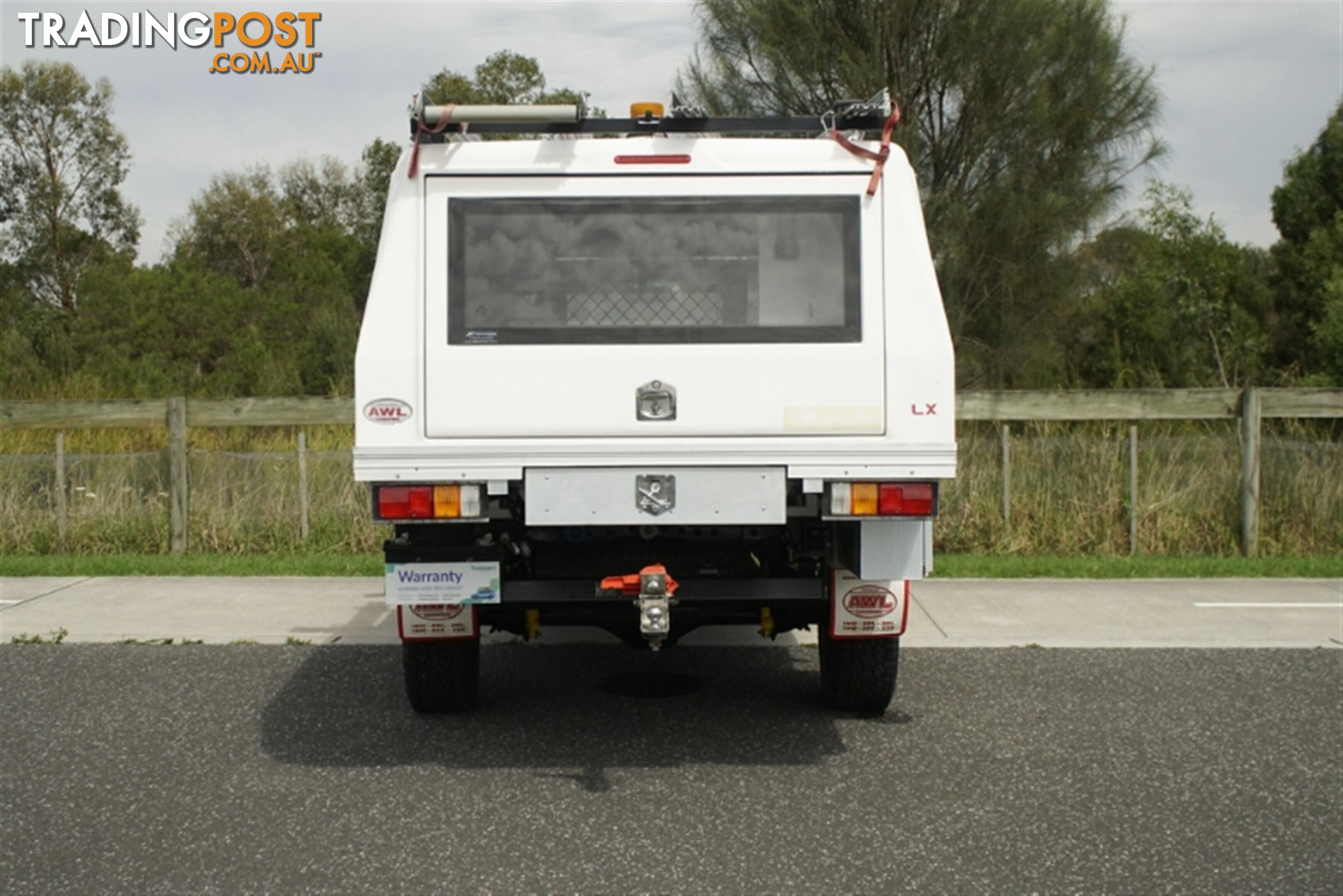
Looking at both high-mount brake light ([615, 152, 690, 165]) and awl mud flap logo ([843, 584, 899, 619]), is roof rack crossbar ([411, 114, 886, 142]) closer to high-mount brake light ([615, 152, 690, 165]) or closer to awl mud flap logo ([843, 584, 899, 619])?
high-mount brake light ([615, 152, 690, 165])

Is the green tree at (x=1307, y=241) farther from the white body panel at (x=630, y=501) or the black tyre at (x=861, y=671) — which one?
the white body panel at (x=630, y=501)

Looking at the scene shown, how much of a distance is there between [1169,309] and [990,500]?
439 inches

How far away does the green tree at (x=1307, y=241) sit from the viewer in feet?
68.5

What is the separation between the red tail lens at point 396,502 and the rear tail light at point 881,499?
1599 mm

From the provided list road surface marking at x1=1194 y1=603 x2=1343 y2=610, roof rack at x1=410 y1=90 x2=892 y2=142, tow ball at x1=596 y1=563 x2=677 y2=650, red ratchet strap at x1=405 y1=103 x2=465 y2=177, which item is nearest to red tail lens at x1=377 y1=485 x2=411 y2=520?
tow ball at x1=596 y1=563 x2=677 y2=650

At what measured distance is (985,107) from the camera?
1895 centimetres

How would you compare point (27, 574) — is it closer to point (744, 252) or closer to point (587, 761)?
point (587, 761)

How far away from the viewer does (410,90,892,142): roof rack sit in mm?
5574

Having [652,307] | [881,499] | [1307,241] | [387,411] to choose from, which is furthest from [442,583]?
[1307,241]

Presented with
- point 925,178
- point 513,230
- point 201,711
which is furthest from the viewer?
point 925,178

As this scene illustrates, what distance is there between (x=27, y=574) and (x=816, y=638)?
5.73 m

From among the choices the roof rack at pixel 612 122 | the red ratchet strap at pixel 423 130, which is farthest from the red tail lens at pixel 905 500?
the red ratchet strap at pixel 423 130

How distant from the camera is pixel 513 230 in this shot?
18.6ft

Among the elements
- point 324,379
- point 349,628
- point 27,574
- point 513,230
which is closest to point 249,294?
point 324,379
